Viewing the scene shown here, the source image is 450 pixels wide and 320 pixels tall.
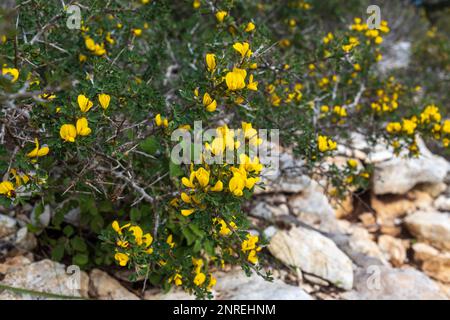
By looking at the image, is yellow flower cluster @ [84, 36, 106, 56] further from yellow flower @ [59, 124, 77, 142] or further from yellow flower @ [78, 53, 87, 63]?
yellow flower @ [59, 124, 77, 142]

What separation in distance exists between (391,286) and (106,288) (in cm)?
224

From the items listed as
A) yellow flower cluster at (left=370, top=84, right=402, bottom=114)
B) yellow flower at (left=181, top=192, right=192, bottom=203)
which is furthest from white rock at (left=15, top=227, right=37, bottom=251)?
yellow flower cluster at (left=370, top=84, right=402, bottom=114)

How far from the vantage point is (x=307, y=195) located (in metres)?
4.30

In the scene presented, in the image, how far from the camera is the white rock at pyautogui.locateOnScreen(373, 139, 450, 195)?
15.2 feet

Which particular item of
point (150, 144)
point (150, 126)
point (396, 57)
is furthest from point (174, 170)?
point (396, 57)

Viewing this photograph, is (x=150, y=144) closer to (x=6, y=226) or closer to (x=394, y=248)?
(x=6, y=226)

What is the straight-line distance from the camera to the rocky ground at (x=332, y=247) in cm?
283

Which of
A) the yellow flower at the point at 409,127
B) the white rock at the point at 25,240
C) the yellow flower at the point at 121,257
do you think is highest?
the yellow flower at the point at 409,127

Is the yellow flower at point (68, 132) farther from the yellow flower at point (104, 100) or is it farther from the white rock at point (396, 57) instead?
the white rock at point (396, 57)

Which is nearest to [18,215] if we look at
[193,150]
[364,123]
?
[193,150]

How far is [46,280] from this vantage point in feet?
8.89

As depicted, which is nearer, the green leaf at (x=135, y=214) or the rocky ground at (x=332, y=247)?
the green leaf at (x=135, y=214)

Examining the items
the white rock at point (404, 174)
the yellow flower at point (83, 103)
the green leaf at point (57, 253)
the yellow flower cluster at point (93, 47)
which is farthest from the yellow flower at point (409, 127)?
the green leaf at point (57, 253)
